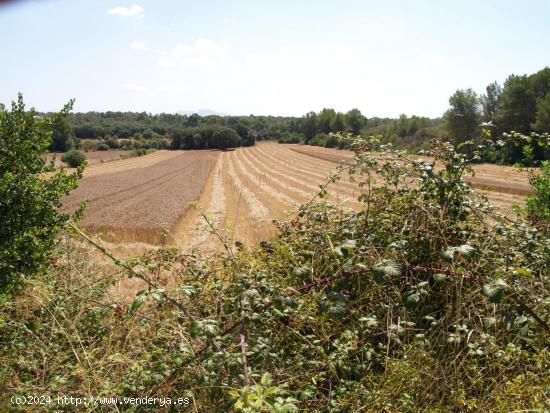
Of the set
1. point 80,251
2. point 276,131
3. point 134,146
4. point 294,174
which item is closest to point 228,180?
point 294,174

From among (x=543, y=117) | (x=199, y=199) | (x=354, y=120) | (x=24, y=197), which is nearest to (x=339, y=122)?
(x=354, y=120)

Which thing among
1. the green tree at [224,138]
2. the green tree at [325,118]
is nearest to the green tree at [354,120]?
the green tree at [325,118]

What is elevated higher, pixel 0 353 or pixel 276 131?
pixel 276 131

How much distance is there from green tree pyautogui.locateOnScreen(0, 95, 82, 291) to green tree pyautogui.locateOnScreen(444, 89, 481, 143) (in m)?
69.8

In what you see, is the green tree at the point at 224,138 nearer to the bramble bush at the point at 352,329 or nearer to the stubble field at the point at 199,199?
the stubble field at the point at 199,199

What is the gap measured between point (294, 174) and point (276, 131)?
384ft

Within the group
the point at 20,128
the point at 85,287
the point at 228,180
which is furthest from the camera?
the point at 228,180

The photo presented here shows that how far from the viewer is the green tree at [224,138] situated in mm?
112062

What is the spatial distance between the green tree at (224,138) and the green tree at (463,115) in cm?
6600

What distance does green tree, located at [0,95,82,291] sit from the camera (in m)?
4.08

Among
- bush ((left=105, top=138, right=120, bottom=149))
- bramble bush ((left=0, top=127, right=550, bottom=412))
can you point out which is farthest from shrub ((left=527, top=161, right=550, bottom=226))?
bush ((left=105, top=138, right=120, bottom=149))

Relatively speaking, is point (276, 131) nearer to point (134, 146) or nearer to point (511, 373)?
point (134, 146)

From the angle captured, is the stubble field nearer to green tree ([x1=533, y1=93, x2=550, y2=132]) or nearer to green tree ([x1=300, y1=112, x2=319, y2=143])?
green tree ([x1=533, y1=93, x2=550, y2=132])

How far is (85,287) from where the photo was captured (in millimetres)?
3402
